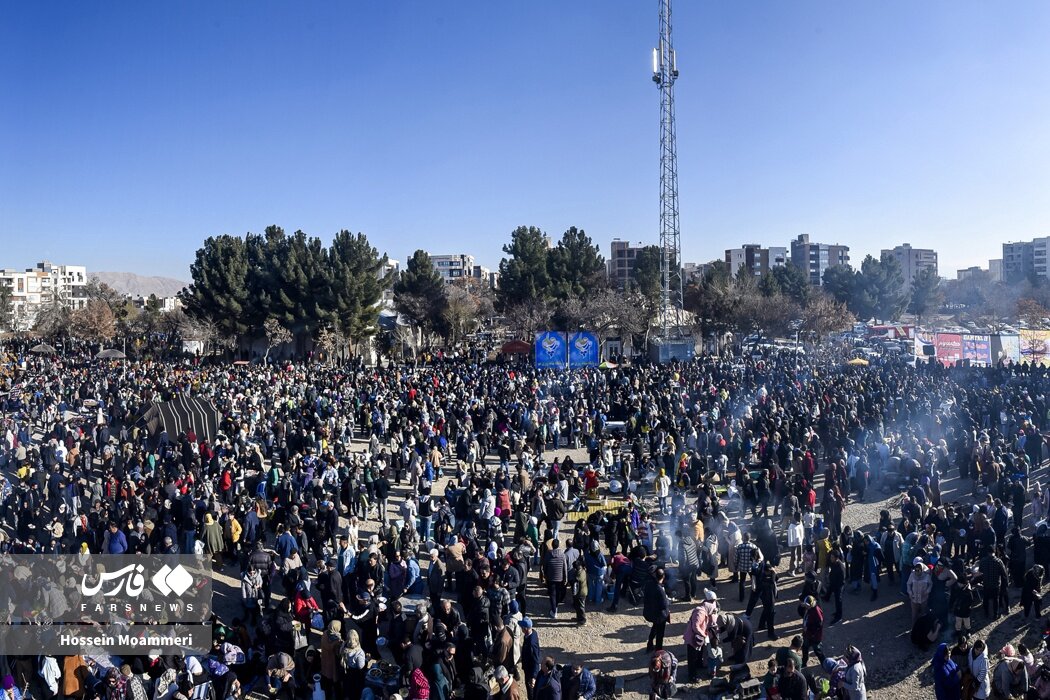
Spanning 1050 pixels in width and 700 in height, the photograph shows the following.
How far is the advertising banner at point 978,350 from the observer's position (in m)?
27.8

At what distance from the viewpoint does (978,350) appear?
2802 centimetres

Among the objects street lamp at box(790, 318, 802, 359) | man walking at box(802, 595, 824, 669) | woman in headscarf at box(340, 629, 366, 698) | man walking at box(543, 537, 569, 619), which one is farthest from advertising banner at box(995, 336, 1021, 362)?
woman in headscarf at box(340, 629, 366, 698)

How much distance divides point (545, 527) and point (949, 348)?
24750 millimetres

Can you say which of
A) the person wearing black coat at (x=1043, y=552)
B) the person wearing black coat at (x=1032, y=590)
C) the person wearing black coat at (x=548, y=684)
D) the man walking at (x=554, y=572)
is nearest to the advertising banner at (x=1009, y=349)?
the person wearing black coat at (x=1043, y=552)

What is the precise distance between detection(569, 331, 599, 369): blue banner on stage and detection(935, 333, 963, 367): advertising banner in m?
13.9

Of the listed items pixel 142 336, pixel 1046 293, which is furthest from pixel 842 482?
pixel 1046 293

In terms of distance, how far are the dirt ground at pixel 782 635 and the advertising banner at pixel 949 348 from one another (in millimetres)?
22177

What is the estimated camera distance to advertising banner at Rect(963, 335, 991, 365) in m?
27.8

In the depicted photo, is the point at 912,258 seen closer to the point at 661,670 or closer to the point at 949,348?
the point at 949,348

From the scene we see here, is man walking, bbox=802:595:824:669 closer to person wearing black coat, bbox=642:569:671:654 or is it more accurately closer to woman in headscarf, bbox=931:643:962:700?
woman in headscarf, bbox=931:643:962:700

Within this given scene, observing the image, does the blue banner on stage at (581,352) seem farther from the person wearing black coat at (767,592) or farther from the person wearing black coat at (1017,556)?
the person wearing black coat at (767,592)

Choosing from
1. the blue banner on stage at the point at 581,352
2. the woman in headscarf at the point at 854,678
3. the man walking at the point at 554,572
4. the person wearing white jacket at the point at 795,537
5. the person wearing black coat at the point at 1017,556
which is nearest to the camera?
the woman in headscarf at the point at 854,678

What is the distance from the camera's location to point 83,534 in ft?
37.4

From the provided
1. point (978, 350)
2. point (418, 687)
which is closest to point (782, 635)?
point (418, 687)
